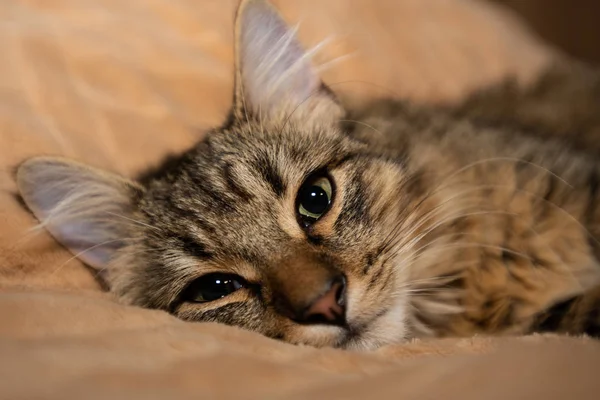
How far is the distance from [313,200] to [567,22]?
1905 millimetres

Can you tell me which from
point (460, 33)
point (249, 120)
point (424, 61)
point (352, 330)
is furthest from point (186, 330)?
point (460, 33)

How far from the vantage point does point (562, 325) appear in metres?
1.07

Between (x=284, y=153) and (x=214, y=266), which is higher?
(x=284, y=153)

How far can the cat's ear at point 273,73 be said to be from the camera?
1240mm

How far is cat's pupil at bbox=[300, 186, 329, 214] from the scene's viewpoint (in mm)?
1100

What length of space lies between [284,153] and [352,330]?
0.39m

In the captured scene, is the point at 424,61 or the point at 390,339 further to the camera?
the point at 424,61

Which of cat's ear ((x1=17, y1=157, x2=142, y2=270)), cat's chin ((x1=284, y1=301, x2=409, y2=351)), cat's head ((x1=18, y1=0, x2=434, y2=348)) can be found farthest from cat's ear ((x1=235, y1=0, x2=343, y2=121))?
cat's chin ((x1=284, y1=301, x2=409, y2=351))

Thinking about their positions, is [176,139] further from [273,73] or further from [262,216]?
[262,216]

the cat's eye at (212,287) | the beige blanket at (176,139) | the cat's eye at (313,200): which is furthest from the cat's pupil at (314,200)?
the beige blanket at (176,139)

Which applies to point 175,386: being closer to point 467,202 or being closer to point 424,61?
point 467,202

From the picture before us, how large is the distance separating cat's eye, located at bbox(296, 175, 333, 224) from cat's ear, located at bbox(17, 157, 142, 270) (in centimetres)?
37

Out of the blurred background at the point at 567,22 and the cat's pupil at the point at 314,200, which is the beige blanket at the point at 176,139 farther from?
the blurred background at the point at 567,22

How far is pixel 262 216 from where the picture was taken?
41.6 inches
